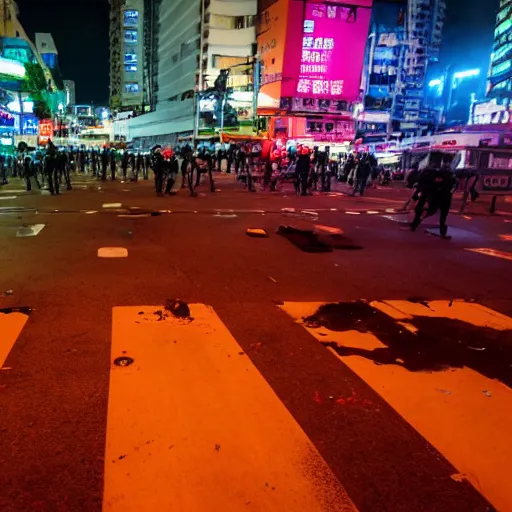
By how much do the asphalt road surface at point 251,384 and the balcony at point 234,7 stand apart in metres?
83.2

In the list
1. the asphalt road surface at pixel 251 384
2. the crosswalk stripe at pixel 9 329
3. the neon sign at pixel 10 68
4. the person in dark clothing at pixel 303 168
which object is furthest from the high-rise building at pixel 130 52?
the crosswalk stripe at pixel 9 329

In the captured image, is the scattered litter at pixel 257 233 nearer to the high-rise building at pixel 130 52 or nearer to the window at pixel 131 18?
the high-rise building at pixel 130 52

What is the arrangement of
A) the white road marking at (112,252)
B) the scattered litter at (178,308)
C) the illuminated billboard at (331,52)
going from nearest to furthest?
the scattered litter at (178,308)
the white road marking at (112,252)
the illuminated billboard at (331,52)

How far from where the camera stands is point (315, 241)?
8.82 meters

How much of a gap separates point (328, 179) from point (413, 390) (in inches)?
821

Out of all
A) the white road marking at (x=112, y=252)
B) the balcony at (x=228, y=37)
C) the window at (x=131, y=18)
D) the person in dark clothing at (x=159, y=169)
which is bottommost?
the white road marking at (x=112, y=252)

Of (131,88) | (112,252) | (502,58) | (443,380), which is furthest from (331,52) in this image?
(131,88)

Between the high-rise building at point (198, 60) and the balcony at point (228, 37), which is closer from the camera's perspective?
the high-rise building at point (198, 60)

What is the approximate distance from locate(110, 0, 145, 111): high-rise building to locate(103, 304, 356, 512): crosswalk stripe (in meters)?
129

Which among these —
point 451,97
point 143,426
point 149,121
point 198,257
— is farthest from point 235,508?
point 149,121

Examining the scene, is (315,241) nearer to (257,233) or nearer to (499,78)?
(257,233)

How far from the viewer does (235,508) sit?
2.02 meters

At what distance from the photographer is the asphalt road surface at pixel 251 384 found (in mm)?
2178

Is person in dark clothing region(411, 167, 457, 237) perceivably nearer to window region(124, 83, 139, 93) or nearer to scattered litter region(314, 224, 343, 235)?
scattered litter region(314, 224, 343, 235)
